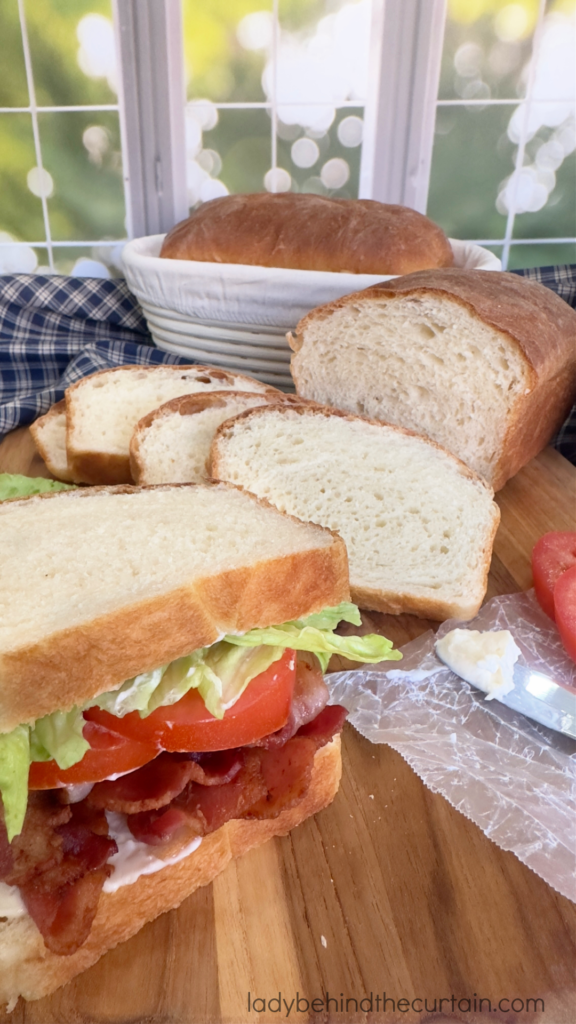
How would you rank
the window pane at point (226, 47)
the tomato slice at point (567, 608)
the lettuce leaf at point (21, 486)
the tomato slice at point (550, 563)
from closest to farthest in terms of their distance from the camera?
the tomato slice at point (567, 608) < the tomato slice at point (550, 563) < the lettuce leaf at point (21, 486) < the window pane at point (226, 47)

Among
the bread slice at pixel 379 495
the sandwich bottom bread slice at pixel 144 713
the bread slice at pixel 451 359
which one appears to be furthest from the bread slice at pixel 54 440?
the sandwich bottom bread slice at pixel 144 713

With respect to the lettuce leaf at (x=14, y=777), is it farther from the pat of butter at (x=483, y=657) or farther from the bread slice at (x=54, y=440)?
the bread slice at (x=54, y=440)

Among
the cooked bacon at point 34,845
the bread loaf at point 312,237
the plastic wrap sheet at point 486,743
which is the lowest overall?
the plastic wrap sheet at point 486,743

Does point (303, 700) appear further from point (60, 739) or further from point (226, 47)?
point (226, 47)

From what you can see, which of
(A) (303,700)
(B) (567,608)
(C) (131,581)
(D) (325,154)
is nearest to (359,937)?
(A) (303,700)

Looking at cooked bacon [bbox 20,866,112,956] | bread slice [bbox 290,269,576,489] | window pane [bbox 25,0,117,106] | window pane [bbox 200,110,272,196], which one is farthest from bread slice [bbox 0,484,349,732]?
window pane [bbox 25,0,117,106]

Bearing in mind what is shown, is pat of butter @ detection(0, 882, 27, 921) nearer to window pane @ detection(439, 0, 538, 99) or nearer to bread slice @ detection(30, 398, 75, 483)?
bread slice @ detection(30, 398, 75, 483)

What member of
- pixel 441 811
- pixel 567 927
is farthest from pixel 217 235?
pixel 567 927
